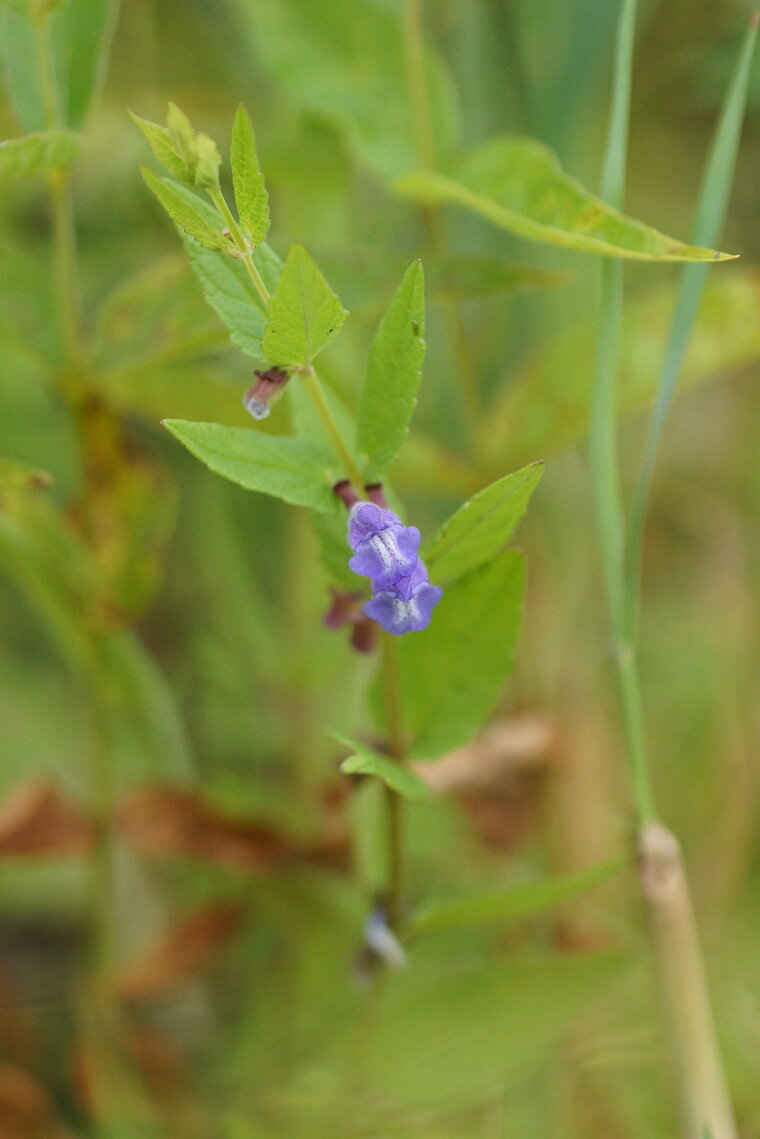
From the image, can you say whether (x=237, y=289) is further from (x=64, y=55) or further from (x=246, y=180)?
(x=64, y=55)

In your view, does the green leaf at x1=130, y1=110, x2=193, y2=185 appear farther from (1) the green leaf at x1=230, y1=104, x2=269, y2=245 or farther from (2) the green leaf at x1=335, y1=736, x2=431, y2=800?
(2) the green leaf at x1=335, y1=736, x2=431, y2=800

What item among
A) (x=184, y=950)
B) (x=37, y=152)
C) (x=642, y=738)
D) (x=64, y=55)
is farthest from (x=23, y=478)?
(x=184, y=950)

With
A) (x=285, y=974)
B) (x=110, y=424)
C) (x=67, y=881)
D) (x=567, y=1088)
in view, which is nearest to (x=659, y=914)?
(x=567, y=1088)

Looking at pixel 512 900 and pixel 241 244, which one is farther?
pixel 512 900

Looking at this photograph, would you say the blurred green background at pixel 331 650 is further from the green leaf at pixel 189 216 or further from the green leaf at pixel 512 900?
the green leaf at pixel 189 216

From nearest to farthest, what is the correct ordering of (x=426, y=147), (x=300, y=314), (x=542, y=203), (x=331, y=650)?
(x=300, y=314)
(x=542, y=203)
(x=426, y=147)
(x=331, y=650)

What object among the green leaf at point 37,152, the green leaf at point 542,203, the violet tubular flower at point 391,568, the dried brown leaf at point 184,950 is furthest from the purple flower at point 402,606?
the dried brown leaf at point 184,950
